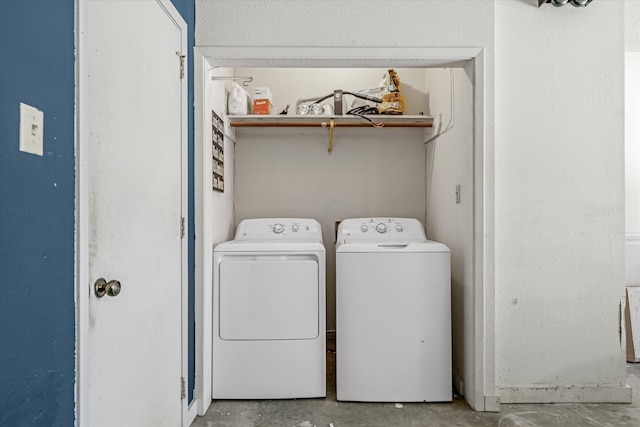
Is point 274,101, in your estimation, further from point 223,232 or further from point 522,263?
point 522,263

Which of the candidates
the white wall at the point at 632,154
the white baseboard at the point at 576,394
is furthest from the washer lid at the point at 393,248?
the white wall at the point at 632,154

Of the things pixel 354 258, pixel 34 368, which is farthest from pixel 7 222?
pixel 354 258

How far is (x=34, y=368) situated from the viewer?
970 millimetres

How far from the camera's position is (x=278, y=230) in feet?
Result: 9.50

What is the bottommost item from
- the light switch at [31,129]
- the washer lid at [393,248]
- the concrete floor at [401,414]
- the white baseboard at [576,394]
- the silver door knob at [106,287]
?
the concrete floor at [401,414]

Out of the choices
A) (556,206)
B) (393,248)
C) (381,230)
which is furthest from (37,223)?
(556,206)

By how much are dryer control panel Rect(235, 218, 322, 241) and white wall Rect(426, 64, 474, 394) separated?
3.01ft

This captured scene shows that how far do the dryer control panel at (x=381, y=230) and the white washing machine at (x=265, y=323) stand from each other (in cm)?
56

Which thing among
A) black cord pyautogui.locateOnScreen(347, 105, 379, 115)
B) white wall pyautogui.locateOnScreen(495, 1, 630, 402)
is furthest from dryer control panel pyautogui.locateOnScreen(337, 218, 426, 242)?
black cord pyautogui.locateOnScreen(347, 105, 379, 115)

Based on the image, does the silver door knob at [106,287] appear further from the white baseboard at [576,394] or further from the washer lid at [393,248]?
the white baseboard at [576,394]

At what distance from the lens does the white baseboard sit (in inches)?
89.7

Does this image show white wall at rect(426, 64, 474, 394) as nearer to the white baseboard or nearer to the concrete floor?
the concrete floor

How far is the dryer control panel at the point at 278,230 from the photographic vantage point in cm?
289

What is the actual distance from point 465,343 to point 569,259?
0.76 m
